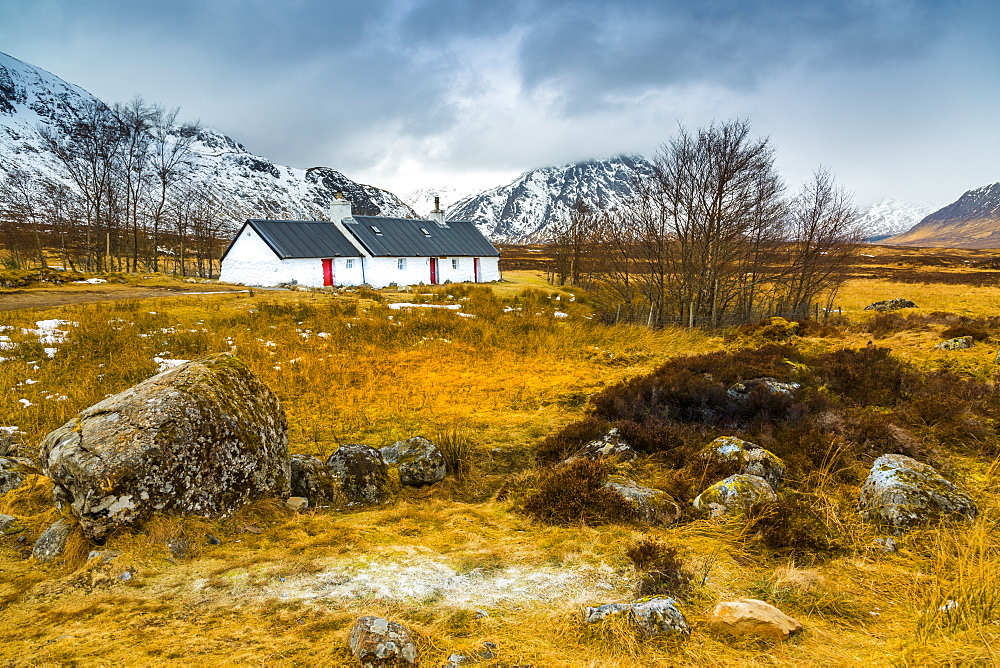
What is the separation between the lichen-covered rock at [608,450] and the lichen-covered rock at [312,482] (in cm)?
329

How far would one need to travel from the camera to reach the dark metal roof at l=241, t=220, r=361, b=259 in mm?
35500

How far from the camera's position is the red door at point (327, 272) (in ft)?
121

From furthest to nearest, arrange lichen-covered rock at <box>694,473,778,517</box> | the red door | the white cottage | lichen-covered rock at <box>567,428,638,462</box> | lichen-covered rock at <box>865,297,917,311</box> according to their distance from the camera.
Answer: the red door
the white cottage
lichen-covered rock at <box>865,297,917,311</box>
lichen-covered rock at <box>567,428,638,462</box>
lichen-covered rock at <box>694,473,778,517</box>

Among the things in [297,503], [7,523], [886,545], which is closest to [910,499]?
[886,545]

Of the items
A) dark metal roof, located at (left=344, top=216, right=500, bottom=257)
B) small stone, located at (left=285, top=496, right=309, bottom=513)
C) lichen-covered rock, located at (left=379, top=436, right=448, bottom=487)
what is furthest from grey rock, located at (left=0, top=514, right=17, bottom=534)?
dark metal roof, located at (left=344, top=216, right=500, bottom=257)

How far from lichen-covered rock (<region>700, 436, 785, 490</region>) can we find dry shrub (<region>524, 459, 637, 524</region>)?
1.44 meters

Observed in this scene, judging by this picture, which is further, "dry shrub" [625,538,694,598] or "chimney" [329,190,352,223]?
"chimney" [329,190,352,223]

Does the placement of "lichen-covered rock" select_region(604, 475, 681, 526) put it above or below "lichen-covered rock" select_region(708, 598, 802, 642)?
below

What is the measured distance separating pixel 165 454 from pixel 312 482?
72.9 inches

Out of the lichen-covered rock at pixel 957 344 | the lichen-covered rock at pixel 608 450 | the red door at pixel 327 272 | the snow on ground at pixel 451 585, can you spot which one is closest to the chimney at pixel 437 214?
the red door at pixel 327 272

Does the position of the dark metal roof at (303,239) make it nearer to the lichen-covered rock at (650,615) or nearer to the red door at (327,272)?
the red door at (327,272)

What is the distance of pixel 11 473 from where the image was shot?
635 centimetres

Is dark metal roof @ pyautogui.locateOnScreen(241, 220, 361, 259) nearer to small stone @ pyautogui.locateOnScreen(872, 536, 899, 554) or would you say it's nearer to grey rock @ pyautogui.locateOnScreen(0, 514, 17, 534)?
grey rock @ pyautogui.locateOnScreen(0, 514, 17, 534)

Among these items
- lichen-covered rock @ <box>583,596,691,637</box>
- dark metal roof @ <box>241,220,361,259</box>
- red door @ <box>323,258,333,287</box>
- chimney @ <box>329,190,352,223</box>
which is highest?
chimney @ <box>329,190,352,223</box>
